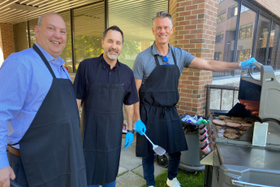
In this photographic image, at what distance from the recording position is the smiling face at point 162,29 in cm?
221

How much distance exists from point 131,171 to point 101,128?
4.94ft

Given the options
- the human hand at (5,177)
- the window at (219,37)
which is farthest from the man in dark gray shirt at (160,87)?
the window at (219,37)

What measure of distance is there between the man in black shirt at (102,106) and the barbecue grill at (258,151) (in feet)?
3.09

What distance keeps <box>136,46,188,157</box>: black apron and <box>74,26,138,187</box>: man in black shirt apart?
429mm

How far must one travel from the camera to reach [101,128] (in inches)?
74.2

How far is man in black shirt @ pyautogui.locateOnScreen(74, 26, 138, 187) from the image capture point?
1879mm

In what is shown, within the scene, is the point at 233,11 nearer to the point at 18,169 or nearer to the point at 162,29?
the point at 162,29

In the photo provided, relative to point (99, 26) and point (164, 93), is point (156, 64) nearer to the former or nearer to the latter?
point (164, 93)

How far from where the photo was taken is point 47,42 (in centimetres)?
140

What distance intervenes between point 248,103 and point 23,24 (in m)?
11.8

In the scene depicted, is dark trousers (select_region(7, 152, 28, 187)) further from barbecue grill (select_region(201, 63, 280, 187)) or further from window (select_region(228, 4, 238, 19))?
window (select_region(228, 4, 238, 19))

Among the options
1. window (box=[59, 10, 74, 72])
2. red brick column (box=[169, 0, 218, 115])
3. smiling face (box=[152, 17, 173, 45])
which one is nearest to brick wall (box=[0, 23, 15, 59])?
window (box=[59, 10, 74, 72])

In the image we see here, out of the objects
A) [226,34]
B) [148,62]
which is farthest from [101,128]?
[226,34]

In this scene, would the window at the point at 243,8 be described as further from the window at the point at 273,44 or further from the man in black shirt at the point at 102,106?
the man in black shirt at the point at 102,106
